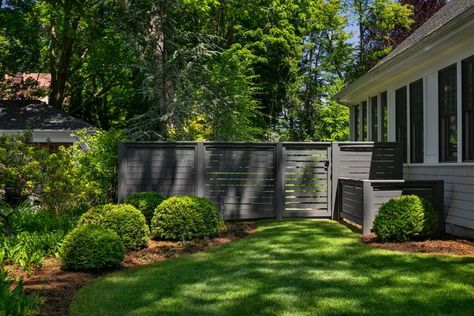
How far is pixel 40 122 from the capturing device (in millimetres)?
20141

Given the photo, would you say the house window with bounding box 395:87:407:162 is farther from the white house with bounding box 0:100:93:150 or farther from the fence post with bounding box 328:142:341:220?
the white house with bounding box 0:100:93:150

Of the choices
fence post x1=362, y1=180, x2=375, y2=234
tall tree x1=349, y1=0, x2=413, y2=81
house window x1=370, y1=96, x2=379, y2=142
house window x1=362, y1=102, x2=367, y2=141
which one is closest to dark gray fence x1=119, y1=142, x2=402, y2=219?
fence post x1=362, y1=180, x2=375, y2=234

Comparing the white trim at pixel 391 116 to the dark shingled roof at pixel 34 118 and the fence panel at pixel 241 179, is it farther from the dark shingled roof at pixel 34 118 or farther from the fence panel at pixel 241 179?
the dark shingled roof at pixel 34 118

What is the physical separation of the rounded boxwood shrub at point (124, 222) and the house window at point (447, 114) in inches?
214

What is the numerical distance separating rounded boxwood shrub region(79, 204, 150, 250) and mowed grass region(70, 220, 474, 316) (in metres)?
0.93

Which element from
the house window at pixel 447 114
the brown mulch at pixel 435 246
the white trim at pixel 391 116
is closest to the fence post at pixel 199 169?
the brown mulch at pixel 435 246

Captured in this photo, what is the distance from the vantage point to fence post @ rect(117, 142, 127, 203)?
10.5 meters

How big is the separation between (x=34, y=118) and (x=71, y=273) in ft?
51.4

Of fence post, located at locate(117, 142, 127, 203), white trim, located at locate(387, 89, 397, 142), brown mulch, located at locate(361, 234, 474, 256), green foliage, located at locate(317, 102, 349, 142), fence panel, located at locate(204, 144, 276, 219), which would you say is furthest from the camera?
green foliage, located at locate(317, 102, 349, 142)

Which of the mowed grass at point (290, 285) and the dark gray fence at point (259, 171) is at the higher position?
the dark gray fence at point (259, 171)

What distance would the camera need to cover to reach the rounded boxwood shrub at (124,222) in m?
7.50

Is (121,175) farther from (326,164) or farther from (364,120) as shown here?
(364,120)

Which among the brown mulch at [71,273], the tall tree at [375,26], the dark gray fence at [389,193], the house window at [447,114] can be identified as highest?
the tall tree at [375,26]

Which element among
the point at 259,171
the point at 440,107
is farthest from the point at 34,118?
the point at 440,107
